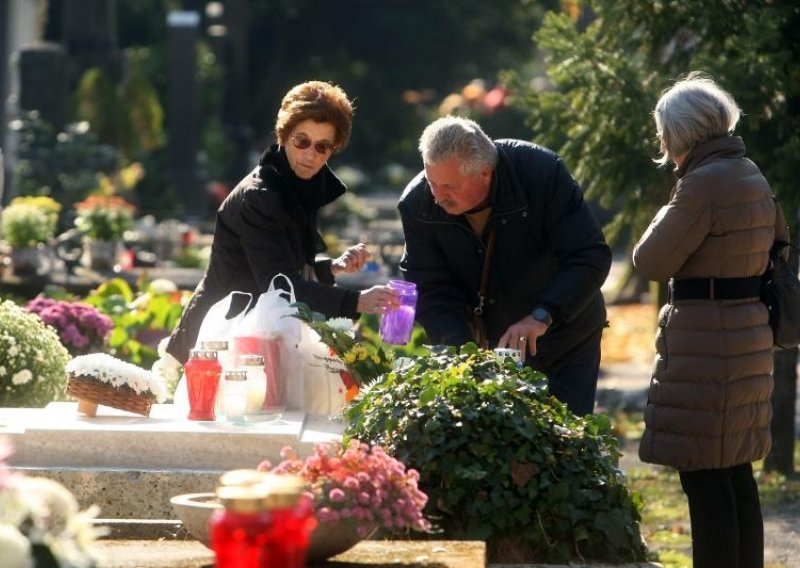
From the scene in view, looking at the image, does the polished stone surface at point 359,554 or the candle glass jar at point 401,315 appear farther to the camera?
the candle glass jar at point 401,315

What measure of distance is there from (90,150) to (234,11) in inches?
633

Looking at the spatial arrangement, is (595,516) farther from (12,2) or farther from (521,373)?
(12,2)

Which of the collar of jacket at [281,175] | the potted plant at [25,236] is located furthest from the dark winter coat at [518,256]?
the potted plant at [25,236]

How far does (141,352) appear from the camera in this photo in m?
8.70

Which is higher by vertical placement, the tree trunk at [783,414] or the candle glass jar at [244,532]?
the candle glass jar at [244,532]

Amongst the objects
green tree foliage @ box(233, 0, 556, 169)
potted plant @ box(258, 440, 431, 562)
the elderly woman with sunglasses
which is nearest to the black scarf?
the elderly woman with sunglasses

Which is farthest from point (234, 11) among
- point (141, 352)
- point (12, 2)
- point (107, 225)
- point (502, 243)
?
point (502, 243)

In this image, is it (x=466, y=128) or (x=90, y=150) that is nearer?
(x=466, y=128)

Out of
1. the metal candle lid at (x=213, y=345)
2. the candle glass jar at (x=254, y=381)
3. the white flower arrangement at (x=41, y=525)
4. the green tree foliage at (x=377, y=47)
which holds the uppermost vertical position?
the green tree foliage at (x=377, y=47)

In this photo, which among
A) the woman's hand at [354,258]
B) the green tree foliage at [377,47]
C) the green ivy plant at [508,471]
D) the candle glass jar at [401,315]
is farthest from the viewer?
the green tree foliage at [377,47]

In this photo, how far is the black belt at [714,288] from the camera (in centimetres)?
516

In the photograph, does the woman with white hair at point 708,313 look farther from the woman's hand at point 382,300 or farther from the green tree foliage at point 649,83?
the green tree foliage at point 649,83

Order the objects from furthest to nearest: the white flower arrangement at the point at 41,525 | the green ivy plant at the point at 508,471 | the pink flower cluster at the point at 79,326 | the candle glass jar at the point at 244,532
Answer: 1. the pink flower cluster at the point at 79,326
2. the green ivy plant at the point at 508,471
3. the white flower arrangement at the point at 41,525
4. the candle glass jar at the point at 244,532

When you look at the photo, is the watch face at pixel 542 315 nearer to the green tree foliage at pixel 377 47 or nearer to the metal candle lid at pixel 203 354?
the metal candle lid at pixel 203 354
